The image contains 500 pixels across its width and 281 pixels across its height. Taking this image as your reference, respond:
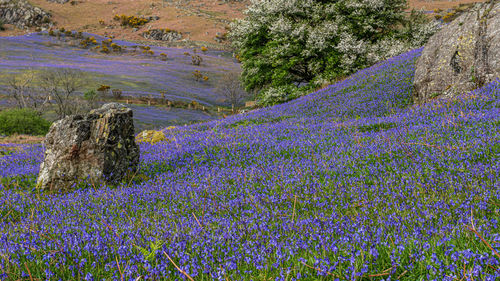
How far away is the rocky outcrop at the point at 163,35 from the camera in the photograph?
106500 millimetres

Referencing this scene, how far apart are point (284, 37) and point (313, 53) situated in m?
2.76

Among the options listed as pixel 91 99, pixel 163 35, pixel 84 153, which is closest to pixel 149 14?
pixel 163 35

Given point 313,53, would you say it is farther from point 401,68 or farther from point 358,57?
point 401,68

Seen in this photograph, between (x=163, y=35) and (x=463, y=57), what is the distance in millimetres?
107903

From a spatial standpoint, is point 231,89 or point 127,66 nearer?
point 231,89

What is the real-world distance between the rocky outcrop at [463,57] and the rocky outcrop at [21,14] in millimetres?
126531

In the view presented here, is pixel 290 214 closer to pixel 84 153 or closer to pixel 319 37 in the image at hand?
pixel 84 153

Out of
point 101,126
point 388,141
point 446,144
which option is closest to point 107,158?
point 101,126

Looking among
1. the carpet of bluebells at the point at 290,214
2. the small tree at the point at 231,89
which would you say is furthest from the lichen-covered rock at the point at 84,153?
the small tree at the point at 231,89

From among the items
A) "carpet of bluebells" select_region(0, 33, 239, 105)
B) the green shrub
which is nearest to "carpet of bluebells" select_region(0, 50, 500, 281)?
the green shrub

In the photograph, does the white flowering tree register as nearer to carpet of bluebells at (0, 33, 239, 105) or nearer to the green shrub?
the green shrub

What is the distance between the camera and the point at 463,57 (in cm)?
1288

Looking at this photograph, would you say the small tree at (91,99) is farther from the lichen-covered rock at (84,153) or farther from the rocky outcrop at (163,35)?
the rocky outcrop at (163,35)

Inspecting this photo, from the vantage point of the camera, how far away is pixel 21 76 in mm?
45188
